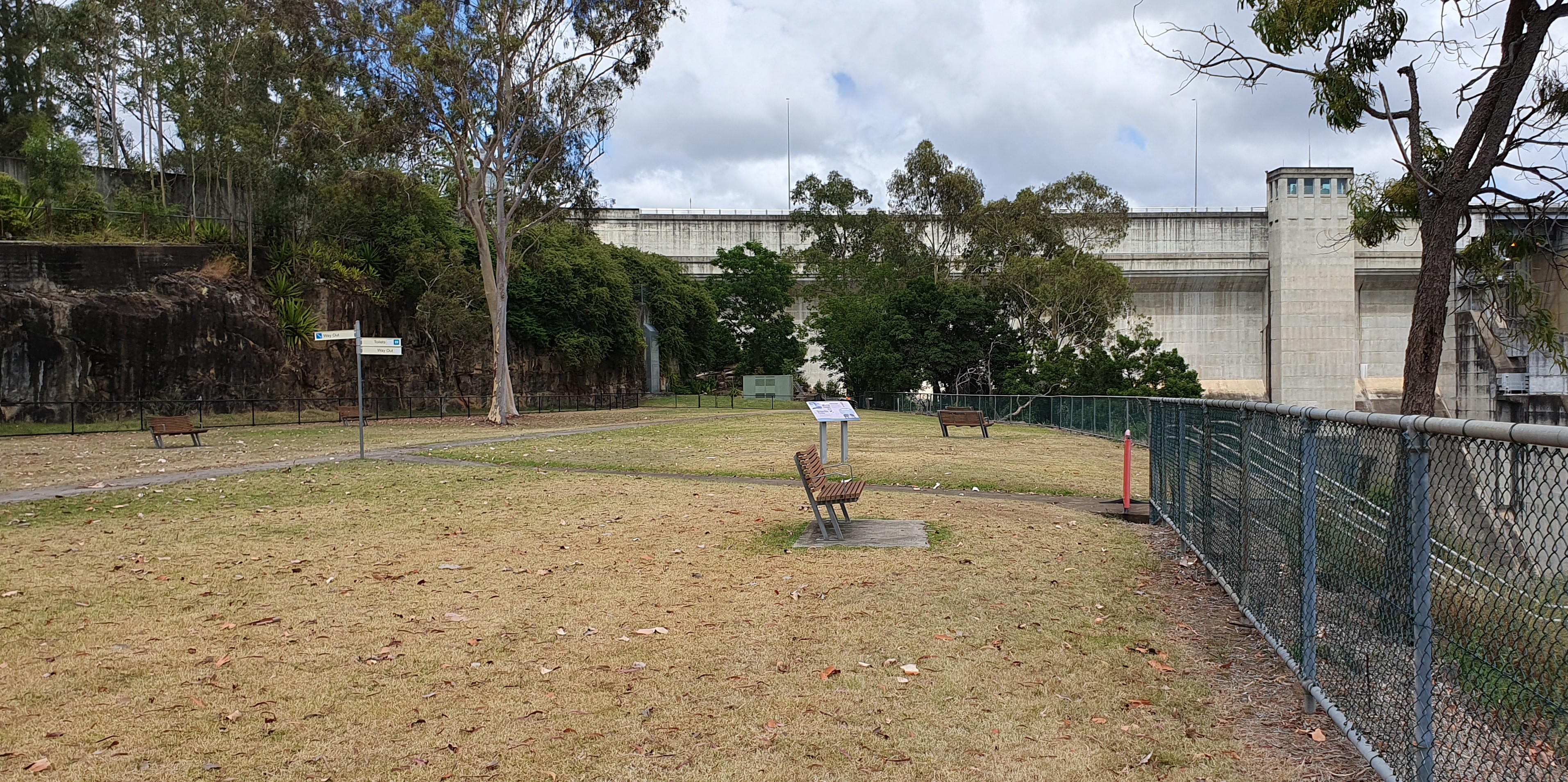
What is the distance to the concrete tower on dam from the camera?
59469mm

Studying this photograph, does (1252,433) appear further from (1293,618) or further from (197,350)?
(197,350)

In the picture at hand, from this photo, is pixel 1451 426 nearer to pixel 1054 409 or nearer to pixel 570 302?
pixel 1054 409

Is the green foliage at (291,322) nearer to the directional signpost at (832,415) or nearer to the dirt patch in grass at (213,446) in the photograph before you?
the dirt patch in grass at (213,446)

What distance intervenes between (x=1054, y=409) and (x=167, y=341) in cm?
3021

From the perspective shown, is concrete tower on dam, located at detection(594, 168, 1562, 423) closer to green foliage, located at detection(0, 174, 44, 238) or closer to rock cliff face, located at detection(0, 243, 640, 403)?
rock cliff face, located at detection(0, 243, 640, 403)

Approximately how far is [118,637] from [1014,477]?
1213 cm

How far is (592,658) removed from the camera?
5.78 m

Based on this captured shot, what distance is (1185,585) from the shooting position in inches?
311

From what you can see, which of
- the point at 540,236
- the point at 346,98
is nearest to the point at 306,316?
the point at 346,98

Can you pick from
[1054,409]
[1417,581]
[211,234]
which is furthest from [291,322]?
[1417,581]

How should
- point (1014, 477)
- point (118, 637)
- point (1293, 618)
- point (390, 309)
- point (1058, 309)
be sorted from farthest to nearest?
point (1058, 309) < point (390, 309) < point (1014, 477) < point (118, 637) < point (1293, 618)

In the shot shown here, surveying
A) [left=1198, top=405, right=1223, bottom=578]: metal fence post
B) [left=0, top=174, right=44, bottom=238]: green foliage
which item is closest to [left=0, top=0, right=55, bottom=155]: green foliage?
[left=0, top=174, right=44, bottom=238]: green foliage

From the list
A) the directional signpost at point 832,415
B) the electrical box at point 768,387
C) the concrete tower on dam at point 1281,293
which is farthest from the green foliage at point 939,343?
the directional signpost at point 832,415

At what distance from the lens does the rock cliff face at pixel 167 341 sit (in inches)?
1223
